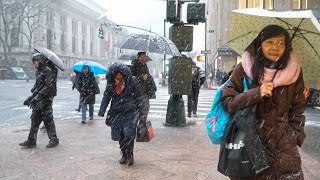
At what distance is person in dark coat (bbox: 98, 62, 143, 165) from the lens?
533cm

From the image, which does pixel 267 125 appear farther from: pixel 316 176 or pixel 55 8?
pixel 55 8

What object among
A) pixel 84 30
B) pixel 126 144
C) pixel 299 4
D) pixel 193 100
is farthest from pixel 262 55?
pixel 84 30

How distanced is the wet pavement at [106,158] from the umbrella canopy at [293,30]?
2.37 m

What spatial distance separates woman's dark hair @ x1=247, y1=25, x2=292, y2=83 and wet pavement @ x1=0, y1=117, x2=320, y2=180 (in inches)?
105

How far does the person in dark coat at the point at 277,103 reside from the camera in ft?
8.56

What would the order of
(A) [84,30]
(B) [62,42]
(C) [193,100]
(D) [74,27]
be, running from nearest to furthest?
(C) [193,100], (B) [62,42], (D) [74,27], (A) [84,30]

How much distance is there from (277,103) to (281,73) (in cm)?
23

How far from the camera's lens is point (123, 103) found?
5391 millimetres

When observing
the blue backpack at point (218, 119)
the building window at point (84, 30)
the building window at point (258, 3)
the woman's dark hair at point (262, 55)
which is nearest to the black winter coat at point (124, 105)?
the blue backpack at point (218, 119)

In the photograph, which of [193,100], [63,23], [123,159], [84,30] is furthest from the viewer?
[84,30]

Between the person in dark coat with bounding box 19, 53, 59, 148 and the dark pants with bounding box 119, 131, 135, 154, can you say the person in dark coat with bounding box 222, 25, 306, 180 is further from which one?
the person in dark coat with bounding box 19, 53, 59, 148

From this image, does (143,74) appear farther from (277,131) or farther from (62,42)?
(62,42)

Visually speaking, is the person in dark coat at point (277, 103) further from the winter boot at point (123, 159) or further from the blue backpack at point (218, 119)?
the winter boot at point (123, 159)

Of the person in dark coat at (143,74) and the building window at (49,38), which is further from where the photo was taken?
the building window at (49,38)
